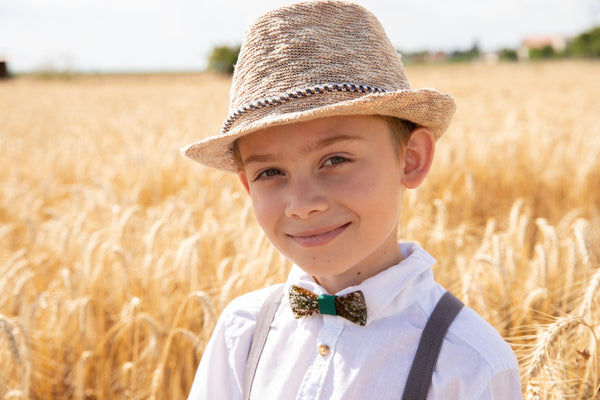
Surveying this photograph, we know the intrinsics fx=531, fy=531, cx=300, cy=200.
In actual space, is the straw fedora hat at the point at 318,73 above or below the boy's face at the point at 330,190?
above

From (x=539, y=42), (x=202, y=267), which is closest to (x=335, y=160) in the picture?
(x=202, y=267)

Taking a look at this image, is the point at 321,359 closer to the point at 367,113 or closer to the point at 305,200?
the point at 305,200

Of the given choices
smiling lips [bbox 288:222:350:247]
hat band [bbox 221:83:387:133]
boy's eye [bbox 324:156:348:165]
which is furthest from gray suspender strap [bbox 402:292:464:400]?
hat band [bbox 221:83:387:133]

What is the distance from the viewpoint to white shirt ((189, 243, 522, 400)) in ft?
3.03

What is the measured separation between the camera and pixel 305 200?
3.33 ft

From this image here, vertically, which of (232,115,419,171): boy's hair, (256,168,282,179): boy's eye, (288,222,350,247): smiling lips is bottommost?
(288,222,350,247): smiling lips

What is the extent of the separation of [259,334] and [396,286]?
0.34m

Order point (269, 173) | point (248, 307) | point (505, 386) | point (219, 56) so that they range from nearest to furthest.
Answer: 1. point (505, 386)
2. point (269, 173)
3. point (248, 307)
4. point (219, 56)

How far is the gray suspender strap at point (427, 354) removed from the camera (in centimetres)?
93

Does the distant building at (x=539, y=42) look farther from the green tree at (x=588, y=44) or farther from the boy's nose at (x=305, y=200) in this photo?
the boy's nose at (x=305, y=200)

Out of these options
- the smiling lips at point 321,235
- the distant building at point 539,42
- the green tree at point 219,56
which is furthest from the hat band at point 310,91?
the distant building at point 539,42

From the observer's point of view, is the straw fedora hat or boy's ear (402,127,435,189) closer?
the straw fedora hat

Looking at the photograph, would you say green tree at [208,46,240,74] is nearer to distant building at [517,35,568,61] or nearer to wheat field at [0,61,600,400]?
distant building at [517,35,568,61]

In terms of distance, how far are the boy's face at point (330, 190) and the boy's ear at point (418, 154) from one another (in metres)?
0.09
